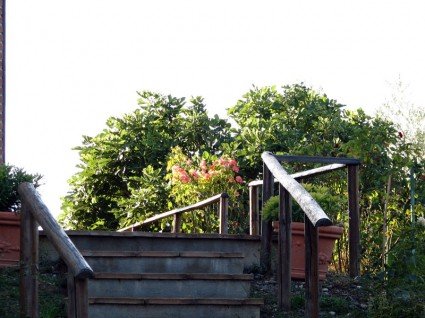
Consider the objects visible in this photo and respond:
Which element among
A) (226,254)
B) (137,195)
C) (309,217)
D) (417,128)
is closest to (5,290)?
(226,254)

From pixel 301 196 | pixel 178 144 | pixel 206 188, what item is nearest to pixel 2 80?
pixel 206 188

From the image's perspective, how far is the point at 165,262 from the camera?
8.15 meters

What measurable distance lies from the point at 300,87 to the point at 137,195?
3.00 meters

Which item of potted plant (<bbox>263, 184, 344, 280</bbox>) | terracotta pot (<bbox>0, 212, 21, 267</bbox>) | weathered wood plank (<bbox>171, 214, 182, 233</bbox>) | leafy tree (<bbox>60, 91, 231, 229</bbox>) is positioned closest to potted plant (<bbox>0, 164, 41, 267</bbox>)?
terracotta pot (<bbox>0, 212, 21, 267</bbox>)

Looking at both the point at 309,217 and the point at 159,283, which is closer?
the point at 309,217

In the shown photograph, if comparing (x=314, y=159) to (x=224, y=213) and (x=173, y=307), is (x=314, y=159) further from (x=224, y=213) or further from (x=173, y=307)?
(x=224, y=213)

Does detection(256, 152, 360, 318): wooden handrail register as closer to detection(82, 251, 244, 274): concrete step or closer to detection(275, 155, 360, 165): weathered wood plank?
detection(275, 155, 360, 165): weathered wood plank

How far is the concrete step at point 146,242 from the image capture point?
27.5 ft

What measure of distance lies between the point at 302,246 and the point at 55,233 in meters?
2.67

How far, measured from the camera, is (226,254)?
26.7 feet

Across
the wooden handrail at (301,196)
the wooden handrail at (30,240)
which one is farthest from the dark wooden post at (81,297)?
the wooden handrail at (301,196)

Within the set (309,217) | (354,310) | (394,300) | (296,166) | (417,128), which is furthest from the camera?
(417,128)

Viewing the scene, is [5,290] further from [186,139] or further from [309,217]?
[186,139]

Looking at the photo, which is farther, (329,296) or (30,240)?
(329,296)
